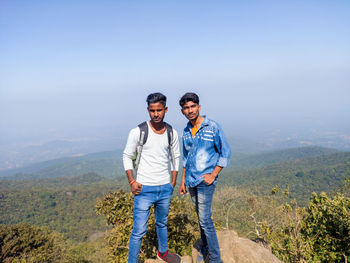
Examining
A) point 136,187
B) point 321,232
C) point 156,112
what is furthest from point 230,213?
point 156,112

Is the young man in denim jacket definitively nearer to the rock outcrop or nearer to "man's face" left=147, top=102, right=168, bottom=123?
"man's face" left=147, top=102, right=168, bottom=123

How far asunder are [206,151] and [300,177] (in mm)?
96605

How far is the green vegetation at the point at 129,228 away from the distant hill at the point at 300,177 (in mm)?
48571

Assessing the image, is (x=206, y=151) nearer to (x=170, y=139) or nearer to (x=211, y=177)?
(x=211, y=177)

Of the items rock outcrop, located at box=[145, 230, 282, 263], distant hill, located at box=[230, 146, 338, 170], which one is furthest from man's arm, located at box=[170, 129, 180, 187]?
distant hill, located at box=[230, 146, 338, 170]

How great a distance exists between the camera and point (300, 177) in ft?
276

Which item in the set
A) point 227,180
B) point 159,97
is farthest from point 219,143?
point 227,180

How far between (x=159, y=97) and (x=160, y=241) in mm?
3000

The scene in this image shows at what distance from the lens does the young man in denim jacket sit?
394cm

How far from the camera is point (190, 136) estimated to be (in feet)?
13.6

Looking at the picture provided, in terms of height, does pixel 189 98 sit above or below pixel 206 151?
above

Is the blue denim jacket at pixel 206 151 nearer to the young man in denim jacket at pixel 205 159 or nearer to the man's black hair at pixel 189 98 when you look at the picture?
the young man in denim jacket at pixel 205 159

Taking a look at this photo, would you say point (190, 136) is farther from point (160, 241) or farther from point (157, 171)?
point (160, 241)

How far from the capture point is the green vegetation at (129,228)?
7.14 metres
